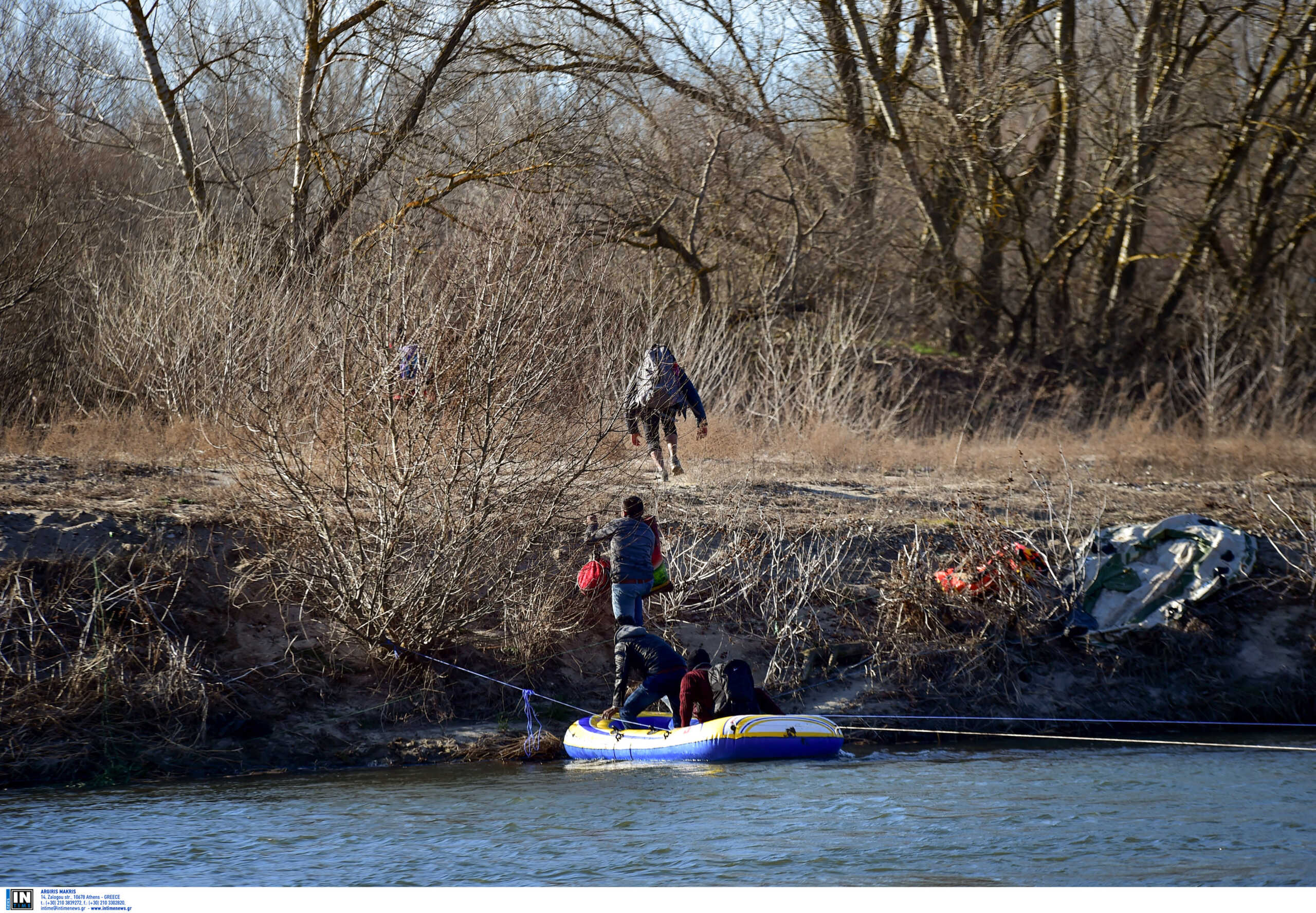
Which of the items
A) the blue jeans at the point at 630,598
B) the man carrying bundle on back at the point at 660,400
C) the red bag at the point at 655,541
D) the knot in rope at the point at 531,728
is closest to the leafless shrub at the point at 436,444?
the knot in rope at the point at 531,728

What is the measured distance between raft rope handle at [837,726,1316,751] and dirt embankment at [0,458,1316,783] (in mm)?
190

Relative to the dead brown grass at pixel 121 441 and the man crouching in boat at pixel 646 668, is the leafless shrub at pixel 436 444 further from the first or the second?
the dead brown grass at pixel 121 441

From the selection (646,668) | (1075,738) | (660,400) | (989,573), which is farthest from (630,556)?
(1075,738)

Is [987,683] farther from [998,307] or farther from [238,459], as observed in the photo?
[998,307]

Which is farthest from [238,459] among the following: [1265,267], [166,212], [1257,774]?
[1265,267]

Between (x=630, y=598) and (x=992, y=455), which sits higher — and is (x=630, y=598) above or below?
below

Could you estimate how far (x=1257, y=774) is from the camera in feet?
27.6

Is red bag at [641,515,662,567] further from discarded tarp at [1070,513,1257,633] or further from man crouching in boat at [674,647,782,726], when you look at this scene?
discarded tarp at [1070,513,1257,633]

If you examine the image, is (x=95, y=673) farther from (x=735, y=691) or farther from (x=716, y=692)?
(x=735, y=691)

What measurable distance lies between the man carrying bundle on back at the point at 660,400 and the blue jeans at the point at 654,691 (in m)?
2.45

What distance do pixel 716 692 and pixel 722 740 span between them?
2.02 ft

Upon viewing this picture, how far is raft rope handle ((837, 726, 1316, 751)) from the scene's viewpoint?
31.3 ft

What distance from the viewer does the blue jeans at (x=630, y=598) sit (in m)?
9.88

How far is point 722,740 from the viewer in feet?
29.8
